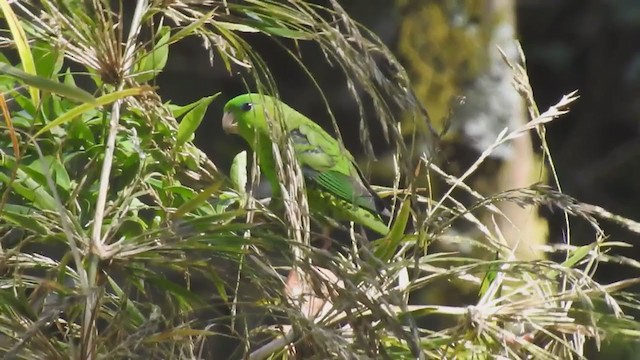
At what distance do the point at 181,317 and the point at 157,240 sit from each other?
102 mm

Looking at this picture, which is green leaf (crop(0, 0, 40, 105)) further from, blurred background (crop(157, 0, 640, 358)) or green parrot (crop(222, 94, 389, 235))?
blurred background (crop(157, 0, 640, 358))

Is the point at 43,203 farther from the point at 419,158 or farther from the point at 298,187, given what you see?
the point at 419,158

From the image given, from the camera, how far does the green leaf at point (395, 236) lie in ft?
2.92

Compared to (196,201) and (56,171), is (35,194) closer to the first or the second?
(56,171)

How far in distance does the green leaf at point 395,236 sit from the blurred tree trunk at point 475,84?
1.14 metres

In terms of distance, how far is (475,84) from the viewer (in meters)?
2.14

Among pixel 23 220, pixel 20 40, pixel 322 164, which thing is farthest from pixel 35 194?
pixel 322 164

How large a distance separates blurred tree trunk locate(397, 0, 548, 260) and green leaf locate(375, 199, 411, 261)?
44.8 inches

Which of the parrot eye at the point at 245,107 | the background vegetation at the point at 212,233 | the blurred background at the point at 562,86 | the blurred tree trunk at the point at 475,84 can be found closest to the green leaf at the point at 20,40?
the background vegetation at the point at 212,233

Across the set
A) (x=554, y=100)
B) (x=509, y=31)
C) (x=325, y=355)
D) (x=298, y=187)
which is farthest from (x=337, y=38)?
(x=554, y=100)

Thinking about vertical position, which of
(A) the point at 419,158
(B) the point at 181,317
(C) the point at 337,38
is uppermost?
(C) the point at 337,38

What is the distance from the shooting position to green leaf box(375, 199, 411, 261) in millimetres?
891

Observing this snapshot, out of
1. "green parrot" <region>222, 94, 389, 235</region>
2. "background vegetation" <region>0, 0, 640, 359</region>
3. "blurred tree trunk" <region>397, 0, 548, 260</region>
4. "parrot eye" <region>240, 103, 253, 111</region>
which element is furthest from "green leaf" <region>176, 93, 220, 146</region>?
"blurred tree trunk" <region>397, 0, 548, 260</region>

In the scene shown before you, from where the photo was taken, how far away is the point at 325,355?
0.79 m
